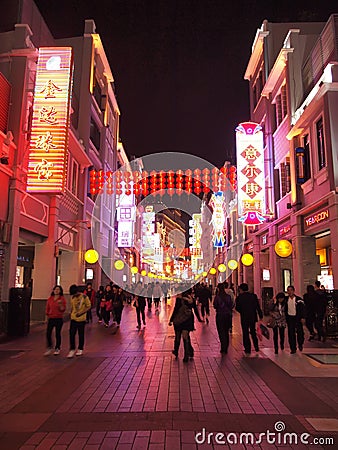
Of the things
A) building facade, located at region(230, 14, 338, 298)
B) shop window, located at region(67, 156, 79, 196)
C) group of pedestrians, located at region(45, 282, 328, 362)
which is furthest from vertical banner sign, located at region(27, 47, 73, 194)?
building facade, located at region(230, 14, 338, 298)

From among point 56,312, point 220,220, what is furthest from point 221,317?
point 220,220

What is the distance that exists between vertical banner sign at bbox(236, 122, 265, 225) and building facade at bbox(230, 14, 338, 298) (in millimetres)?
1001

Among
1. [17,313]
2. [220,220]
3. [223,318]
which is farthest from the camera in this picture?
[220,220]

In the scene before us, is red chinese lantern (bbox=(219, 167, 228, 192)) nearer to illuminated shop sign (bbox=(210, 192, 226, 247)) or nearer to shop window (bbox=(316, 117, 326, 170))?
shop window (bbox=(316, 117, 326, 170))

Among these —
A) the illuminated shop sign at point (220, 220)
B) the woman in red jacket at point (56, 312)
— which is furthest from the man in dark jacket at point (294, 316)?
the illuminated shop sign at point (220, 220)

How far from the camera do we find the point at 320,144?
15.6 metres

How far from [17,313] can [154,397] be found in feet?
26.9

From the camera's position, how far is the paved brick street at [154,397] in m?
4.60

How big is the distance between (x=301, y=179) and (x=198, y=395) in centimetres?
1271

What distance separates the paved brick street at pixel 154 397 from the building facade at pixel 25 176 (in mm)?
5588

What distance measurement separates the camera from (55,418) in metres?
5.14

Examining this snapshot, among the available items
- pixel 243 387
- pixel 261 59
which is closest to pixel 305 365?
pixel 243 387

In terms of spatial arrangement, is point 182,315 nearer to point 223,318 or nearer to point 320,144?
point 223,318

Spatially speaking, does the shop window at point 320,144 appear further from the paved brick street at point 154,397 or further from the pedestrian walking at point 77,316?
the pedestrian walking at point 77,316
